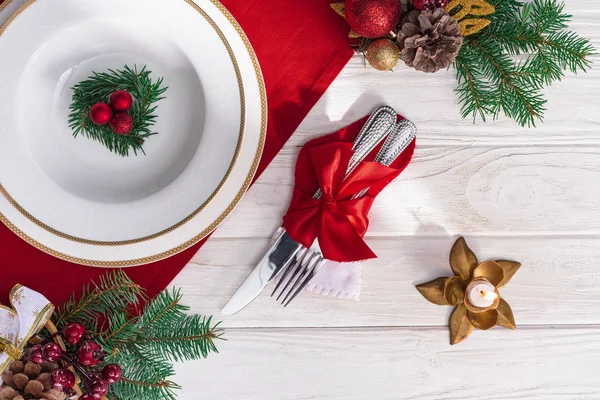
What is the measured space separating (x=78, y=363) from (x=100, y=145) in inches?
13.3

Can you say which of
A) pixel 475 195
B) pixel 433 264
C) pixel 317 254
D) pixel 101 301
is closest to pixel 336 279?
pixel 317 254

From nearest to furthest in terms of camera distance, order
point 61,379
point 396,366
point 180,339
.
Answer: point 61,379 → point 180,339 → point 396,366

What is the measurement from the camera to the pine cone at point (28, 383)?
0.74 m

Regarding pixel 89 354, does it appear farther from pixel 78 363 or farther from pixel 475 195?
pixel 475 195

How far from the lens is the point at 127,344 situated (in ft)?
2.76

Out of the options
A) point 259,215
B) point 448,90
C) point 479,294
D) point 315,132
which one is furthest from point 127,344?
point 448,90

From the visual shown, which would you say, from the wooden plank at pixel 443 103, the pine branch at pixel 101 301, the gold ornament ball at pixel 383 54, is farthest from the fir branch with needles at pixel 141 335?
the gold ornament ball at pixel 383 54

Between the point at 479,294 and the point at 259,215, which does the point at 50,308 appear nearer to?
the point at 259,215

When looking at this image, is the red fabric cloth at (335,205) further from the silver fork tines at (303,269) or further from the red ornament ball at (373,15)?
the red ornament ball at (373,15)

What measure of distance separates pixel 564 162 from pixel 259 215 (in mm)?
532

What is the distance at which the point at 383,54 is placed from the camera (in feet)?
2.72

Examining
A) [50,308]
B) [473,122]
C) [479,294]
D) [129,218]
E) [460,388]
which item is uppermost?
[473,122]

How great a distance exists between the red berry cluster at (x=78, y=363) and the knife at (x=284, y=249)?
214mm

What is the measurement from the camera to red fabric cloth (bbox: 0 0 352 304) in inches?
34.7
